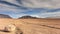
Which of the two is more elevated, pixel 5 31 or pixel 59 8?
pixel 59 8

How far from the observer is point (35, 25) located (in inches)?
24.1

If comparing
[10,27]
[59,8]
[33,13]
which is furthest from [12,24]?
[59,8]

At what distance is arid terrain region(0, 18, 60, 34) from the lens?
1.94ft

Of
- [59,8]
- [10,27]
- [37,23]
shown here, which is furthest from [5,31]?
[59,8]

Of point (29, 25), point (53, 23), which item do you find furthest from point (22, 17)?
point (53, 23)

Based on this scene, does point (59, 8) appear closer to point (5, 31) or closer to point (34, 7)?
point (34, 7)

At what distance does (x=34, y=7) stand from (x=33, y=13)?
30 mm

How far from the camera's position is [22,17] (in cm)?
61

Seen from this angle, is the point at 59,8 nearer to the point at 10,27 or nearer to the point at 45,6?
the point at 45,6

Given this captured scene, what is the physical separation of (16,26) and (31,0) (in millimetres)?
158

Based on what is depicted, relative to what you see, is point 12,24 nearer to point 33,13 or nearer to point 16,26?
point 16,26

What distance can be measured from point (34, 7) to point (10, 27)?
163 mm

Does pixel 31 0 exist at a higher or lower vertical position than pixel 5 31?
higher

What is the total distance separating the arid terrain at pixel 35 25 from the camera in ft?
1.94
